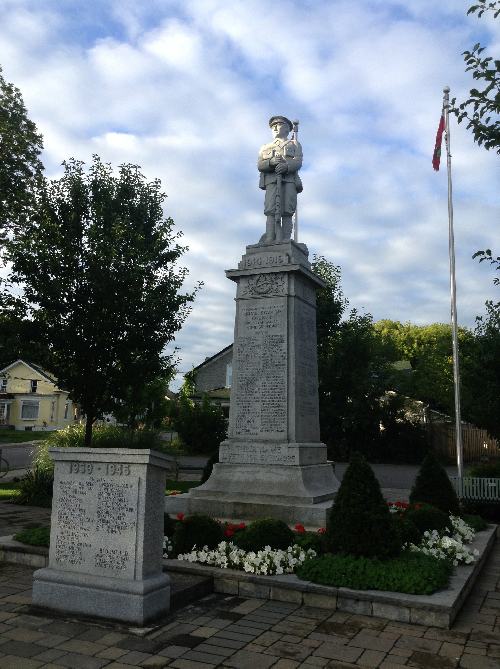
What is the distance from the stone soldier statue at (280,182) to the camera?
11.9 metres

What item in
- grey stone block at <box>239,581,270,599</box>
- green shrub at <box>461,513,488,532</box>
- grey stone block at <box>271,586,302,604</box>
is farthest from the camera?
green shrub at <box>461,513,488,532</box>

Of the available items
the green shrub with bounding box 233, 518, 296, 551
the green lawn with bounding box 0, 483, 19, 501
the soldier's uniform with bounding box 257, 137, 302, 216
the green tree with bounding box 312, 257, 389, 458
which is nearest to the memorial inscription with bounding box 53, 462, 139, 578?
the green shrub with bounding box 233, 518, 296, 551

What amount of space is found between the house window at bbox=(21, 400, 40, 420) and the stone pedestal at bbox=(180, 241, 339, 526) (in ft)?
187

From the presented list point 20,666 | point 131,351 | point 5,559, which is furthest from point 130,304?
point 20,666

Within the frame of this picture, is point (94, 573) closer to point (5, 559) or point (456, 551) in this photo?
point (5, 559)

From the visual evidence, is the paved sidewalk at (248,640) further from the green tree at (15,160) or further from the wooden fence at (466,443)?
the wooden fence at (466,443)

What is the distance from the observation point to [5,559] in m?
8.23

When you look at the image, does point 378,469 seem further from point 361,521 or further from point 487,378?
point 361,521

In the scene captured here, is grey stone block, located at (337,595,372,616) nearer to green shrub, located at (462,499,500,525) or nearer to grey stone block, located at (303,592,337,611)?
grey stone block, located at (303,592,337,611)

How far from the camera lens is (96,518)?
6062mm

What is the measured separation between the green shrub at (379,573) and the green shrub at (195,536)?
4.51 feet

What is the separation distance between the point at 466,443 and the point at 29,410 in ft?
152

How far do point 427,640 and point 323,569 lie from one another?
1498mm

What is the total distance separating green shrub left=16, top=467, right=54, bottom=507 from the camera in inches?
581
